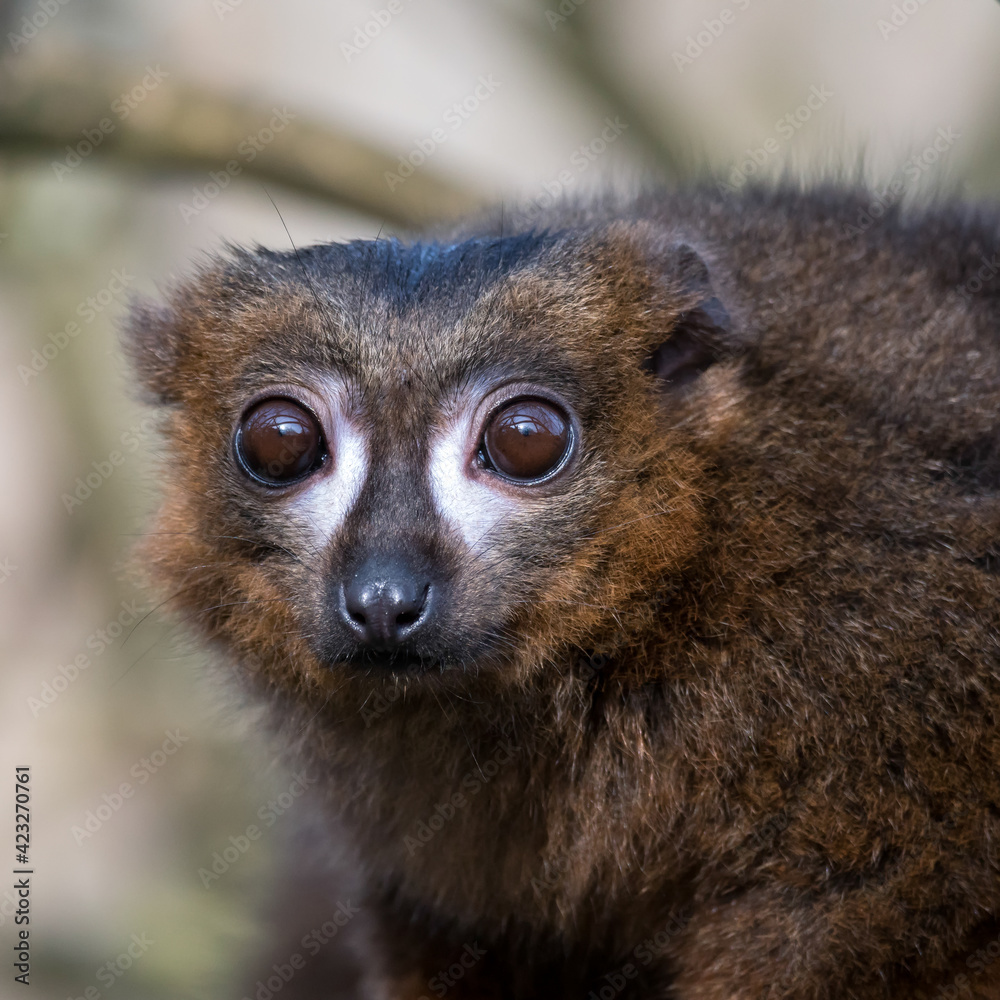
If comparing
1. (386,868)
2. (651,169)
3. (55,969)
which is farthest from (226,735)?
(651,169)

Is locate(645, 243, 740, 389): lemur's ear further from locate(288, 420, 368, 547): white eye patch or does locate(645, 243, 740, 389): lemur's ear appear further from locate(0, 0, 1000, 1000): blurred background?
locate(0, 0, 1000, 1000): blurred background

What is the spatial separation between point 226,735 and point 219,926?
0.78 m

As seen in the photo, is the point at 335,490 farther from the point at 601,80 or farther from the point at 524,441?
the point at 601,80

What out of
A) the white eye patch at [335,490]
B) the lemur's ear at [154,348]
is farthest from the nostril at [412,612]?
the lemur's ear at [154,348]

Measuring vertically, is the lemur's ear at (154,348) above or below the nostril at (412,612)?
above

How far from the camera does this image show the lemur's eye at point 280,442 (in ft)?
11.1

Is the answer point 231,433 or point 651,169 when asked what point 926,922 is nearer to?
point 231,433

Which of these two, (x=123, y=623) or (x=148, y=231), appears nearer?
(x=123, y=623)

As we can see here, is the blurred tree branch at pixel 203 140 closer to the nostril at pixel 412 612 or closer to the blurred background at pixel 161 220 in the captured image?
the blurred background at pixel 161 220

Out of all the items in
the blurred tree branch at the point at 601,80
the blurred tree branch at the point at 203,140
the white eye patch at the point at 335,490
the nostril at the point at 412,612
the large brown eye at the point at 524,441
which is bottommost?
the nostril at the point at 412,612

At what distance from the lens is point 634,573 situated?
341 cm

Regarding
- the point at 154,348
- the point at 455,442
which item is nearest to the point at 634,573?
the point at 455,442

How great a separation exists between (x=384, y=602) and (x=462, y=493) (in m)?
0.43

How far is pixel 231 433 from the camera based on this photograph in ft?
11.7
